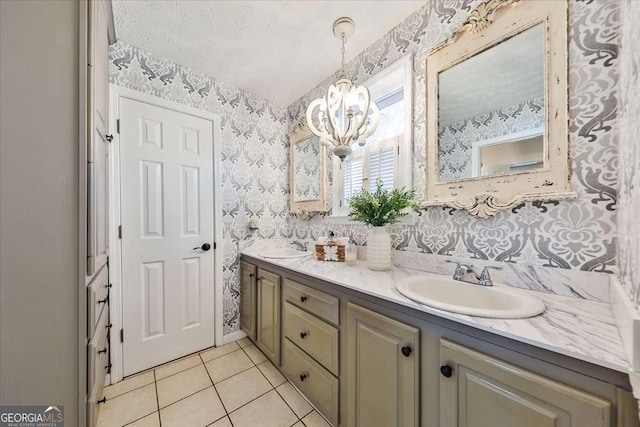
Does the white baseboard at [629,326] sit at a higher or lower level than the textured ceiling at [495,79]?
lower

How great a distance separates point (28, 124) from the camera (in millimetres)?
715

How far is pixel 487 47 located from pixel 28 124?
193 cm

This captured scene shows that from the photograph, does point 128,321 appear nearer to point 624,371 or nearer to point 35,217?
point 35,217

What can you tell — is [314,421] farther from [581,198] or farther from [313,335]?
[581,198]

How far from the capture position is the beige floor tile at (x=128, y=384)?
5.14 feet

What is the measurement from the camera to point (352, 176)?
198 centimetres

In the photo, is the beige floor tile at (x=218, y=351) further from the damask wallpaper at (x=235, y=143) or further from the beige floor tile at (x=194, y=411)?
the beige floor tile at (x=194, y=411)

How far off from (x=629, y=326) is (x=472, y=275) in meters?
0.58

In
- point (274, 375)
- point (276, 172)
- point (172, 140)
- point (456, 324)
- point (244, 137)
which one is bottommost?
point (274, 375)

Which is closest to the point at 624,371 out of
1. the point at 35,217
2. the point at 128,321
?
the point at 35,217

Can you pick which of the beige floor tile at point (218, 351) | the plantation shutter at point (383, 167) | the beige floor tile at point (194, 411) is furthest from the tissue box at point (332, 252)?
the beige floor tile at point (218, 351)

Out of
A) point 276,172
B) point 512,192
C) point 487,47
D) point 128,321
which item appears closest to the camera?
point 512,192

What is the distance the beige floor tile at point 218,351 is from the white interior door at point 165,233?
0.22 ft

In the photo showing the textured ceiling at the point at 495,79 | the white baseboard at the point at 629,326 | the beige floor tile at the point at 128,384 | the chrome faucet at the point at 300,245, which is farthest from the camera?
the chrome faucet at the point at 300,245
